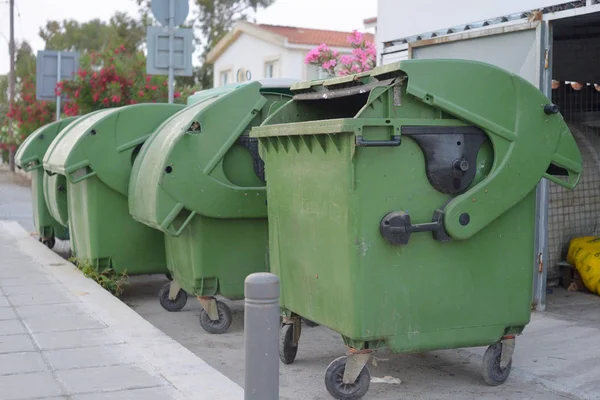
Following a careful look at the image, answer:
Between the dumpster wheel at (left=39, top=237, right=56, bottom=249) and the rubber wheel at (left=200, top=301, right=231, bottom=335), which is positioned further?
the dumpster wheel at (left=39, top=237, right=56, bottom=249)

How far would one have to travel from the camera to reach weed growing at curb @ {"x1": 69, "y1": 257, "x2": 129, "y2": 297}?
8.18 meters

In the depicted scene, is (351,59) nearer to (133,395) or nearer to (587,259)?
(587,259)

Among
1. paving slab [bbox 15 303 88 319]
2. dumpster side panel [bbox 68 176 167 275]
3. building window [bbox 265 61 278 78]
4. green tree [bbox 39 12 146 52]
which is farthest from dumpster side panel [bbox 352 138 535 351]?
green tree [bbox 39 12 146 52]

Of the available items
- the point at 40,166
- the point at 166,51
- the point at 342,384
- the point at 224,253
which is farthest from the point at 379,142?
the point at 40,166

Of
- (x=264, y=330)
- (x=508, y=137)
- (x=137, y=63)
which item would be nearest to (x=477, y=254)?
(x=508, y=137)

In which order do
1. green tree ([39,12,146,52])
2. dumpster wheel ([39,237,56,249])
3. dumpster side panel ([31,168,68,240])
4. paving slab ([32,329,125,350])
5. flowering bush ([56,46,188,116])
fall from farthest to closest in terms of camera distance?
green tree ([39,12,146,52]) < flowering bush ([56,46,188,116]) < dumpster wheel ([39,237,56,249]) < dumpster side panel ([31,168,68,240]) < paving slab ([32,329,125,350])

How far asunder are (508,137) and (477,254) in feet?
2.25

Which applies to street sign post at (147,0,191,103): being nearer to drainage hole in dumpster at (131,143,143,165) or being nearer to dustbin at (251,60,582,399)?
drainage hole in dumpster at (131,143,143,165)

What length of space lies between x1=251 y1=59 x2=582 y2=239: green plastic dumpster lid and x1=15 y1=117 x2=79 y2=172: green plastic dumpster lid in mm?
6695

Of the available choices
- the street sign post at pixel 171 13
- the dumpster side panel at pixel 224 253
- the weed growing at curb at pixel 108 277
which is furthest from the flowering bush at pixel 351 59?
the dumpster side panel at pixel 224 253

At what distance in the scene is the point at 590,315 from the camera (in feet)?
23.9

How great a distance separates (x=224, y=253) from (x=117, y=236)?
1661 millimetres

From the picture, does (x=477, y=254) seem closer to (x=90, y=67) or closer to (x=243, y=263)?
(x=243, y=263)

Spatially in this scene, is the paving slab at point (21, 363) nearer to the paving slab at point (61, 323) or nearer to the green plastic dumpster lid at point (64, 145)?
the paving slab at point (61, 323)
